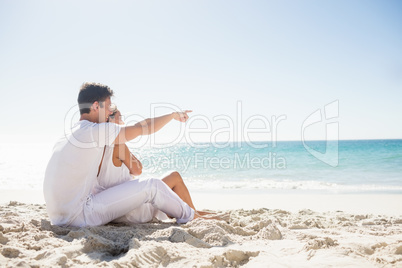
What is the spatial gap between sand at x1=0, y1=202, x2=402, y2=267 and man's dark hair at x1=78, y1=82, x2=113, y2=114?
3.55ft

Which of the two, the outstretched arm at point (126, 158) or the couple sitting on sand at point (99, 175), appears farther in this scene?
the outstretched arm at point (126, 158)

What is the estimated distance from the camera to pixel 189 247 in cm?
217

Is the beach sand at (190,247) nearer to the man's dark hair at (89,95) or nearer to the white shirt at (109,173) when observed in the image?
the white shirt at (109,173)

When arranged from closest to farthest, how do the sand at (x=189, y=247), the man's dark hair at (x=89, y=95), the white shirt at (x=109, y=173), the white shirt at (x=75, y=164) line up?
the sand at (x=189, y=247), the white shirt at (x=75, y=164), the man's dark hair at (x=89, y=95), the white shirt at (x=109, y=173)

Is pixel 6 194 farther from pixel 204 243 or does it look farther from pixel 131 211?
pixel 204 243

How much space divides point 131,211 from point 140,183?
0.46 m

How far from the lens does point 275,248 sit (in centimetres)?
Result: 220

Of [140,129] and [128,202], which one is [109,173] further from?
[140,129]

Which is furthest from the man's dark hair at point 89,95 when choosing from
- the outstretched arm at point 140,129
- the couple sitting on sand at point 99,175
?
the outstretched arm at point 140,129

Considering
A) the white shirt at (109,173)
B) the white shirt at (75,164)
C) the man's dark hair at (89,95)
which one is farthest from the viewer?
the white shirt at (109,173)

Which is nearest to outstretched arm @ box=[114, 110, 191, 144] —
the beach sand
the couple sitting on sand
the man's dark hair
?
the couple sitting on sand

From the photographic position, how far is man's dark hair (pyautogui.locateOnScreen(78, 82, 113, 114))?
8.82 ft

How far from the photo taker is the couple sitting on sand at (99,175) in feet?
8.39

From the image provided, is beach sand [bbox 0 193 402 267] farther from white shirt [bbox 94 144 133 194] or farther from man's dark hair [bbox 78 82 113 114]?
man's dark hair [bbox 78 82 113 114]
